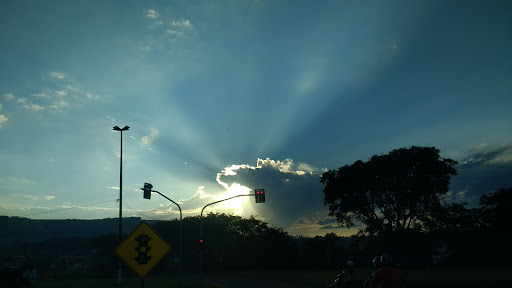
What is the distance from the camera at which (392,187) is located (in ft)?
144

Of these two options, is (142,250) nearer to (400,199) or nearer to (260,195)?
(260,195)

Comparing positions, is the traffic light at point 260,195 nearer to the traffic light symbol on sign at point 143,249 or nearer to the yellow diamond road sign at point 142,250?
the yellow diamond road sign at point 142,250

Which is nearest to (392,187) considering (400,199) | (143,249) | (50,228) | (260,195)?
(400,199)

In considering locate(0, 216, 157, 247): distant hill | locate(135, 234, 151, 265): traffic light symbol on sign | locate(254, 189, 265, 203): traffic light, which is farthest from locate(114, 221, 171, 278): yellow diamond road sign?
locate(0, 216, 157, 247): distant hill

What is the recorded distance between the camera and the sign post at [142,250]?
9438 millimetres

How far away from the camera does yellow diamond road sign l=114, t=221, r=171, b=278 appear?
945 centimetres

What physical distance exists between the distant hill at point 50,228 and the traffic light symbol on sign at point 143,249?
14857 centimetres

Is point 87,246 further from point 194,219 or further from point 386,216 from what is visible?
point 386,216

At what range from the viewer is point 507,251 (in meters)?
37.4

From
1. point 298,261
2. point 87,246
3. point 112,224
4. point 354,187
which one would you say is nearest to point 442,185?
point 354,187

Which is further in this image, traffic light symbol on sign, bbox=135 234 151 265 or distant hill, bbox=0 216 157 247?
distant hill, bbox=0 216 157 247

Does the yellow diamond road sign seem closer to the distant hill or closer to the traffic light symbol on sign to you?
the traffic light symbol on sign

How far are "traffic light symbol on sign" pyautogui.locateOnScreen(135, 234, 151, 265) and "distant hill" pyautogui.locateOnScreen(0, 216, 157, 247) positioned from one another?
14857 cm

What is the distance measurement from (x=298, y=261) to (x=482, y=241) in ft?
96.3
